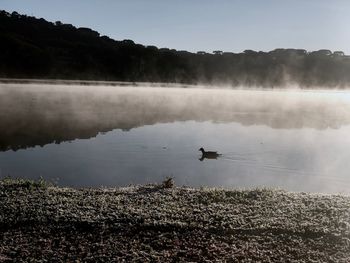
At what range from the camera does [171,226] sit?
1415cm

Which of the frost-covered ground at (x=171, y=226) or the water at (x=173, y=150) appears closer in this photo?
the frost-covered ground at (x=171, y=226)

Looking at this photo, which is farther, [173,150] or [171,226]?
[173,150]

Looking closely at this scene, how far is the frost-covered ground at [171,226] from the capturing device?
1237 cm

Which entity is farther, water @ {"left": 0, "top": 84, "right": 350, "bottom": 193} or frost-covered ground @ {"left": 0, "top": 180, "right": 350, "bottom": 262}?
water @ {"left": 0, "top": 84, "right": 350, "bottom": 193}

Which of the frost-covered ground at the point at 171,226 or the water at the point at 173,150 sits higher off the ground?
the frost-covered ground at the point at 171,226

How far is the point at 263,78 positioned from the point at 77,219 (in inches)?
7505

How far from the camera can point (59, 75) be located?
167 m

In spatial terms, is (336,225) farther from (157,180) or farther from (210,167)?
(210,167)

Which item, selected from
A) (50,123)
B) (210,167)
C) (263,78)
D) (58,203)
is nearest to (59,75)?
(263,78)

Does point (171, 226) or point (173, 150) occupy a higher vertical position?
point (171, 226)

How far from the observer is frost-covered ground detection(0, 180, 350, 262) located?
1237 centimetres

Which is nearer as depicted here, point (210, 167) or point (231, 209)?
point (231, 209)

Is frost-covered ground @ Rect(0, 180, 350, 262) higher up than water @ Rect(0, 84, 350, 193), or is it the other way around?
frost-covered ground @ Rect(0, 180, 350, 262)

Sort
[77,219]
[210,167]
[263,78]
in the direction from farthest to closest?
[263,78], [210,167], [77,219]
